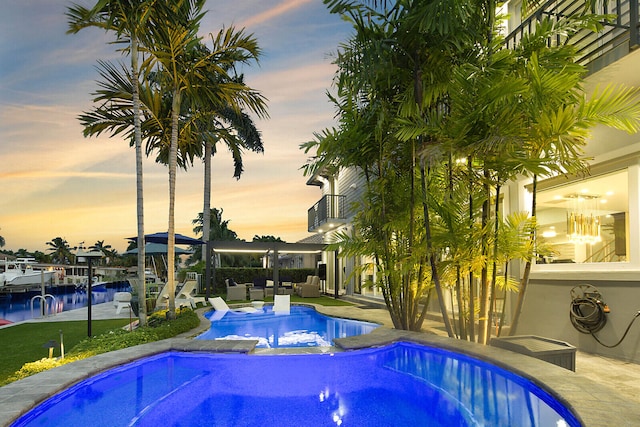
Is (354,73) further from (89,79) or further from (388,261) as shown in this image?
(89,79)

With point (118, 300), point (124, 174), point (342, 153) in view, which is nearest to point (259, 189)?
point (124, 174)

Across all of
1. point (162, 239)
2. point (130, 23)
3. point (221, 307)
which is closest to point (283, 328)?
point (221, 307)

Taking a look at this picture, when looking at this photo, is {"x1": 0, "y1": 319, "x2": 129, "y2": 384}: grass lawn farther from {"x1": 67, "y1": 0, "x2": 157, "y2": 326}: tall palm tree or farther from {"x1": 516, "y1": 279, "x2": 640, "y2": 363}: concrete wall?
{"x1": 516, "y1": 279, "x2": 640, "y2": 363}: concrete wall

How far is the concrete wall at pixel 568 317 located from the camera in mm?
5328

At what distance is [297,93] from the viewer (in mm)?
18000

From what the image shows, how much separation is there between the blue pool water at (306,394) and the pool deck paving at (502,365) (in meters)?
0.11

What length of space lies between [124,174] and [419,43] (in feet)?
57.1

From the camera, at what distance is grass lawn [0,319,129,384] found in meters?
5.82

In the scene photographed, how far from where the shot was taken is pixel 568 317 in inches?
248

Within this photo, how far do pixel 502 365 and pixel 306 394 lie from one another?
2203mm

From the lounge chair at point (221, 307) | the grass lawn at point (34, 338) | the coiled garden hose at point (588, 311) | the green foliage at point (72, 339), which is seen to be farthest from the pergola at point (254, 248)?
the coiled garden hose at point (588, 311)

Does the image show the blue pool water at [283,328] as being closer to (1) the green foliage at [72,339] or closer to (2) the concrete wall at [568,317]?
(1) the green foliage at [72,339]

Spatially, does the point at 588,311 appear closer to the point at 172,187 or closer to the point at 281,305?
the point at 172,187

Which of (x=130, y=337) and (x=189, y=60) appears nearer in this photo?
(x=130, y=337)
